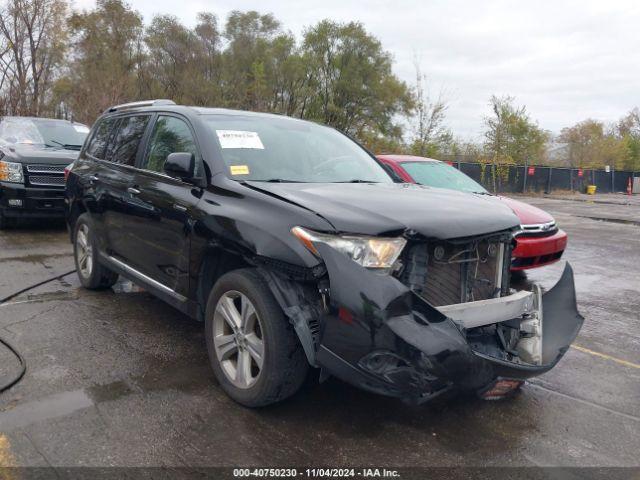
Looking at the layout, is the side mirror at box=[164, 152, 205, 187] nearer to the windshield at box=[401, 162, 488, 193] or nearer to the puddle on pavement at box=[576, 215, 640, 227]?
the windshield at box=[401, 162, 488, 193]

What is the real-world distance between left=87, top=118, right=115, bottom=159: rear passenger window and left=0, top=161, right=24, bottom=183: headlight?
133 inches

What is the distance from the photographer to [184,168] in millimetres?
3512

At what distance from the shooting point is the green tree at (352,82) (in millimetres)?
45406

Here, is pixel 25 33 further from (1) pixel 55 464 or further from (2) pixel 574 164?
(2) pixel 574 164

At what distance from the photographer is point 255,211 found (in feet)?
10.2

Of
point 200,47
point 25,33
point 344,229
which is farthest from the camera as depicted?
point 200,47

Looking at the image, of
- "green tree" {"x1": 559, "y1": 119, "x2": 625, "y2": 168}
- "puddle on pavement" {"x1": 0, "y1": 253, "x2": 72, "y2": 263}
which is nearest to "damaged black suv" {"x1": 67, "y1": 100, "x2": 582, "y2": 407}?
"puddle on pavement" {"x1": 0, "y1": 253, "x2": 72, "y2": 263}

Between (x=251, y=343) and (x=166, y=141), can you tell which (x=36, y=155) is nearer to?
(x=166, y=141)

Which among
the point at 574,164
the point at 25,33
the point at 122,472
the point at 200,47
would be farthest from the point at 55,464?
the point at 574,164

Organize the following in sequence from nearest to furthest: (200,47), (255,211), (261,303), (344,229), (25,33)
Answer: (344,229) → (261,303) → (255,211) → (25,33) → (200,47)

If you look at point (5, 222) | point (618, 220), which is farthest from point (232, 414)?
point (618, 220)

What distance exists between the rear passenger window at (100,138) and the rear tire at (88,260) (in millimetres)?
633

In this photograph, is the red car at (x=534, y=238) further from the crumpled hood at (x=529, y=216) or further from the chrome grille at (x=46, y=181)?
the chrome grille at (x=46, y=181)

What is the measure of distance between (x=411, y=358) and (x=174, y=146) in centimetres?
251
